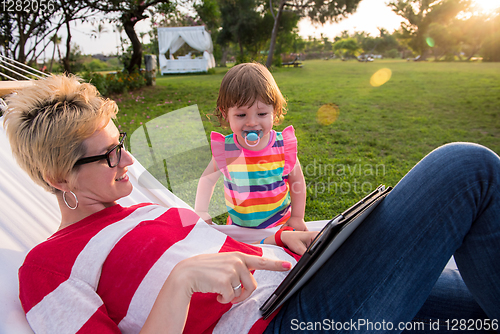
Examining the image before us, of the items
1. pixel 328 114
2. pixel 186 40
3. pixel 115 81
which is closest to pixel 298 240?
pixel 328 114

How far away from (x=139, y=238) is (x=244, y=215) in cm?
103

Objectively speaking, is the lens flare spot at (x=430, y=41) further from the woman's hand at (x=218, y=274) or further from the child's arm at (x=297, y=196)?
the woman's hand at (x=218, y=274)

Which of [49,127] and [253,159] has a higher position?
[49,127]

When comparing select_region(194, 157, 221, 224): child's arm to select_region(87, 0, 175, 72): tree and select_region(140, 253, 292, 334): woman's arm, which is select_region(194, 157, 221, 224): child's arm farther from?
select_region(87, 0, 175, 72): tree

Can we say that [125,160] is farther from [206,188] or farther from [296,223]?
[296,223]

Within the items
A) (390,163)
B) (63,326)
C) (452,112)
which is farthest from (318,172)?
(452,112)

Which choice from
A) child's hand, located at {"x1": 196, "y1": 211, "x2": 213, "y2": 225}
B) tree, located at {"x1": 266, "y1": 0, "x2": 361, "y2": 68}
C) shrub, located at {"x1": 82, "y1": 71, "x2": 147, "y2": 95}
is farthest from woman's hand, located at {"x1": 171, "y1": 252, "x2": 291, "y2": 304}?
tree, located at {"x1": 266, "y1": 0, "x2": 361, "y2": 68}

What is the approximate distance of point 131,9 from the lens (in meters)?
8.70

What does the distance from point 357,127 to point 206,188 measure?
5170 mm

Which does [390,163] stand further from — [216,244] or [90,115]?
[90,115]

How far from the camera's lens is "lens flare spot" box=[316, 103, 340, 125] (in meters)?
6.92

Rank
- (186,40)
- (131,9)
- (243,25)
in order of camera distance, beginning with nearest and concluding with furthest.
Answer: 1. (131,9)
2. (186,40)
3. (243,25)

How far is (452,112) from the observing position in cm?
745

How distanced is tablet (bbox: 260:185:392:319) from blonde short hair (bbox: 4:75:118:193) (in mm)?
964
